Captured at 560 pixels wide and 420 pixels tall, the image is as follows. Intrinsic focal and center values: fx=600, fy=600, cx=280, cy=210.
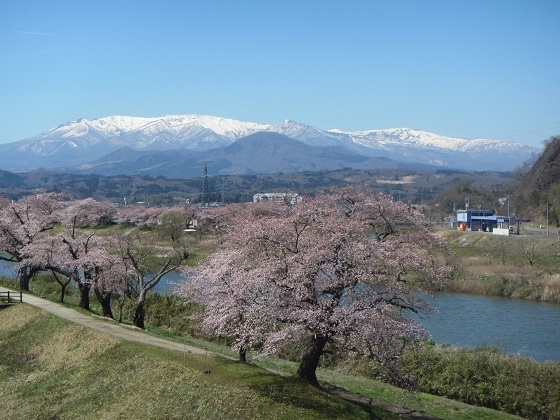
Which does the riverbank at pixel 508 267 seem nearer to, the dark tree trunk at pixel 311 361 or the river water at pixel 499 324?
the river water at pixel 499 324

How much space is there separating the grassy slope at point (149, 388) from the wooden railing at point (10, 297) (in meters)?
5.78

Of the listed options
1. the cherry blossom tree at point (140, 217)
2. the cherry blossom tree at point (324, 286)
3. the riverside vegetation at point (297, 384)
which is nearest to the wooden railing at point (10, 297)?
the riverside vegetation at point (297, 384)

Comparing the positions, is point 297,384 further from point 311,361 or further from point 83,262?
point 83,262

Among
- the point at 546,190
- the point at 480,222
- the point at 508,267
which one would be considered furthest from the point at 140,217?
the point at 546,190

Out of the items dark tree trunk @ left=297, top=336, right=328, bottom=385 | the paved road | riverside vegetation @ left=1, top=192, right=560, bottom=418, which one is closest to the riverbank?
riverside vegetation @ left=1, top=192, right=560, bottom=418

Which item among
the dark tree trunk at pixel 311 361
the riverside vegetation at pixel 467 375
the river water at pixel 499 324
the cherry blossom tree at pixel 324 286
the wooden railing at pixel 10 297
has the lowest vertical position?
the river water at pixel 499 324

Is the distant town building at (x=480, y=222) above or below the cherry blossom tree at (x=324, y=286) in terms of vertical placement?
below

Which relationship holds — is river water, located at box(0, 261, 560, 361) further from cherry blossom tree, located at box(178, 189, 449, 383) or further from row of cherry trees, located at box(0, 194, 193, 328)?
cherry blossom tree, located at box(178, 189, 449, 383)

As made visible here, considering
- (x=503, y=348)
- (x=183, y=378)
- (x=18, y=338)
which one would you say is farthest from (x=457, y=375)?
(x=18, y=338)

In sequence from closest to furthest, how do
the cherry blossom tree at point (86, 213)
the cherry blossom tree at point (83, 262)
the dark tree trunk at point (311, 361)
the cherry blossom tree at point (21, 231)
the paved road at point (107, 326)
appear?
the dark tree trunk at point (311, 361), the paved road at point (107, 326), the cherry blossom tree at point (83, 262), the cherry blossom tree at point (21, 231), the cherry blossom tree at point (86, 213)

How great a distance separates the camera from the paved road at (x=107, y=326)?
19281 millimetres

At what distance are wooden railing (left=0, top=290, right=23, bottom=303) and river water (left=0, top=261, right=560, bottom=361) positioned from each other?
694 centimetres

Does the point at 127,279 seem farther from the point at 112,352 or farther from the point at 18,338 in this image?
the point at 112,352

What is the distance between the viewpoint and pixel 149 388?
599 inches
